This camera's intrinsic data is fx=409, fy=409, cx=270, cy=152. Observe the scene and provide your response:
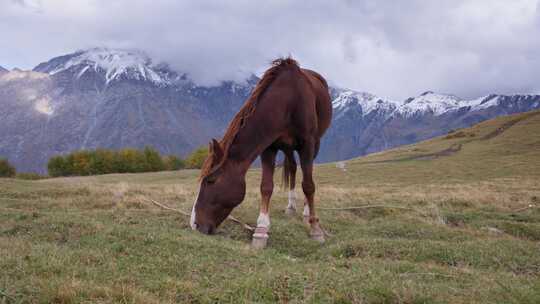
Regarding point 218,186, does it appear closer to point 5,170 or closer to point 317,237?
point 317,237

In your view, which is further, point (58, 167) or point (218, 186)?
point (58, 167)

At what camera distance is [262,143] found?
26.0 feet

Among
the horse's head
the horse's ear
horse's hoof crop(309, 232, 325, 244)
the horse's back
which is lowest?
horse's hoof crop(309, 232, 325, 244)

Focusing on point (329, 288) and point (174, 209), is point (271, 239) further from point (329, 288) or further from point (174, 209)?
point (329, 288)

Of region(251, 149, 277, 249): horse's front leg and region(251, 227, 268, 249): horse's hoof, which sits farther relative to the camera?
region(251, 149, 277, 249): horse's front leg

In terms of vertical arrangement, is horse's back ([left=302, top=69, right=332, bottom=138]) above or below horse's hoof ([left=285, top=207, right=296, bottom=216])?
above

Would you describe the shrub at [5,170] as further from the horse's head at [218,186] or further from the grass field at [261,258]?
the horse's head at [218,186]

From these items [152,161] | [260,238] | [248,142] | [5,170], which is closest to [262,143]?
[248,142]

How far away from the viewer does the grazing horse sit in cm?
766

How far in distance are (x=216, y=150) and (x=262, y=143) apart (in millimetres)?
918

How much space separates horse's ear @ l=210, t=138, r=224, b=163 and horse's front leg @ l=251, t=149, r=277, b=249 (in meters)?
1.34

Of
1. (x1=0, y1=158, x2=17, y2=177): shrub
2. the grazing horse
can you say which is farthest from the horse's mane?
(x1=0, y1=158, x2=17, y2=177): shrub

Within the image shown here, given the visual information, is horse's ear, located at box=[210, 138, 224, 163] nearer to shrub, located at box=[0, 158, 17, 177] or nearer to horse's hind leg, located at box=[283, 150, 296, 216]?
horse's hind leg, located at box=[283, 150, 296, 216]

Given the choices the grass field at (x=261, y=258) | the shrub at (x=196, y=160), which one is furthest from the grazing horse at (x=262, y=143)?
the shrub at (x=196, y=160)
